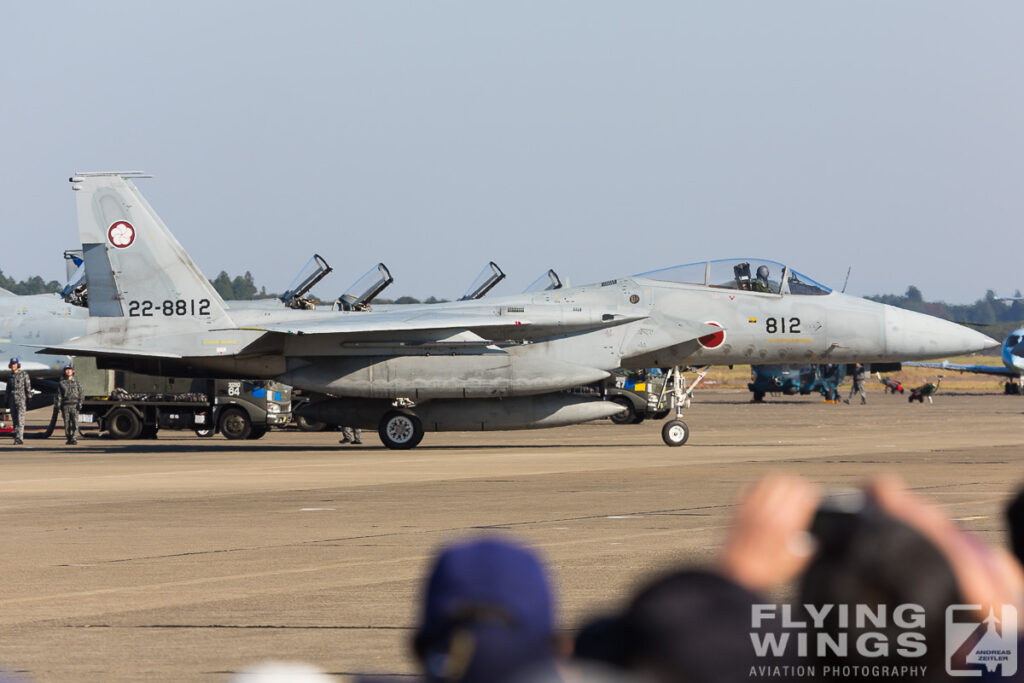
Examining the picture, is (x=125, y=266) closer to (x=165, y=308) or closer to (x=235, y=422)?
(x=165, y=308)

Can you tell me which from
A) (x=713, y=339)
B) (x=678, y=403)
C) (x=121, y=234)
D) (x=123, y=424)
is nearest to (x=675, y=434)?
(x=678, y=403)

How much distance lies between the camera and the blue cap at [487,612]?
1.95 meters

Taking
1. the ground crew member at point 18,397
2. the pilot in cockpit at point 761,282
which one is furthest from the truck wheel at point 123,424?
the pilot in cockpit at point 761,282

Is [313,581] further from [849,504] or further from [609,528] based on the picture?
[849,504]

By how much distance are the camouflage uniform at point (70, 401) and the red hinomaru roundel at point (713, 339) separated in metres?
13.2

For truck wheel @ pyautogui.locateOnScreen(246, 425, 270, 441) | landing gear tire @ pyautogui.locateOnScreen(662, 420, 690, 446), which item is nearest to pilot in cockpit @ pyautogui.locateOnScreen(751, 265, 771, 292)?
landing gear tire @ pyautogui.locateOnScreen(662, 420, 690, 446)

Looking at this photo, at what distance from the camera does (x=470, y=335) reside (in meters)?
24.3

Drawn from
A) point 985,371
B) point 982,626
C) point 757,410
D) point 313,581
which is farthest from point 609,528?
point 985,371

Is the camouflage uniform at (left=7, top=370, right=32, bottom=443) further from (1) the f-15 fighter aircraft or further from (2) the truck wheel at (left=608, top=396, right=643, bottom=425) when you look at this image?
(2) the truck wheel at (left=608, top=396, right=643, bottom=425)

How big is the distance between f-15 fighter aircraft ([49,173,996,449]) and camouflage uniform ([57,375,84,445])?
315 centimetres

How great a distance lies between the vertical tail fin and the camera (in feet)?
82.7

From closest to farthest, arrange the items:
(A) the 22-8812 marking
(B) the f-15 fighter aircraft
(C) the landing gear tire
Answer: (B) the f-15 fighter aircraft < (C) the landing gear tire < (A) the 22-8812 marking

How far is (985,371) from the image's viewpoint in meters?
69.8

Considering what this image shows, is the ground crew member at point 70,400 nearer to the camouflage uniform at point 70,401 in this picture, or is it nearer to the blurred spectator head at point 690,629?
the camouflage uniform at point 70,401
